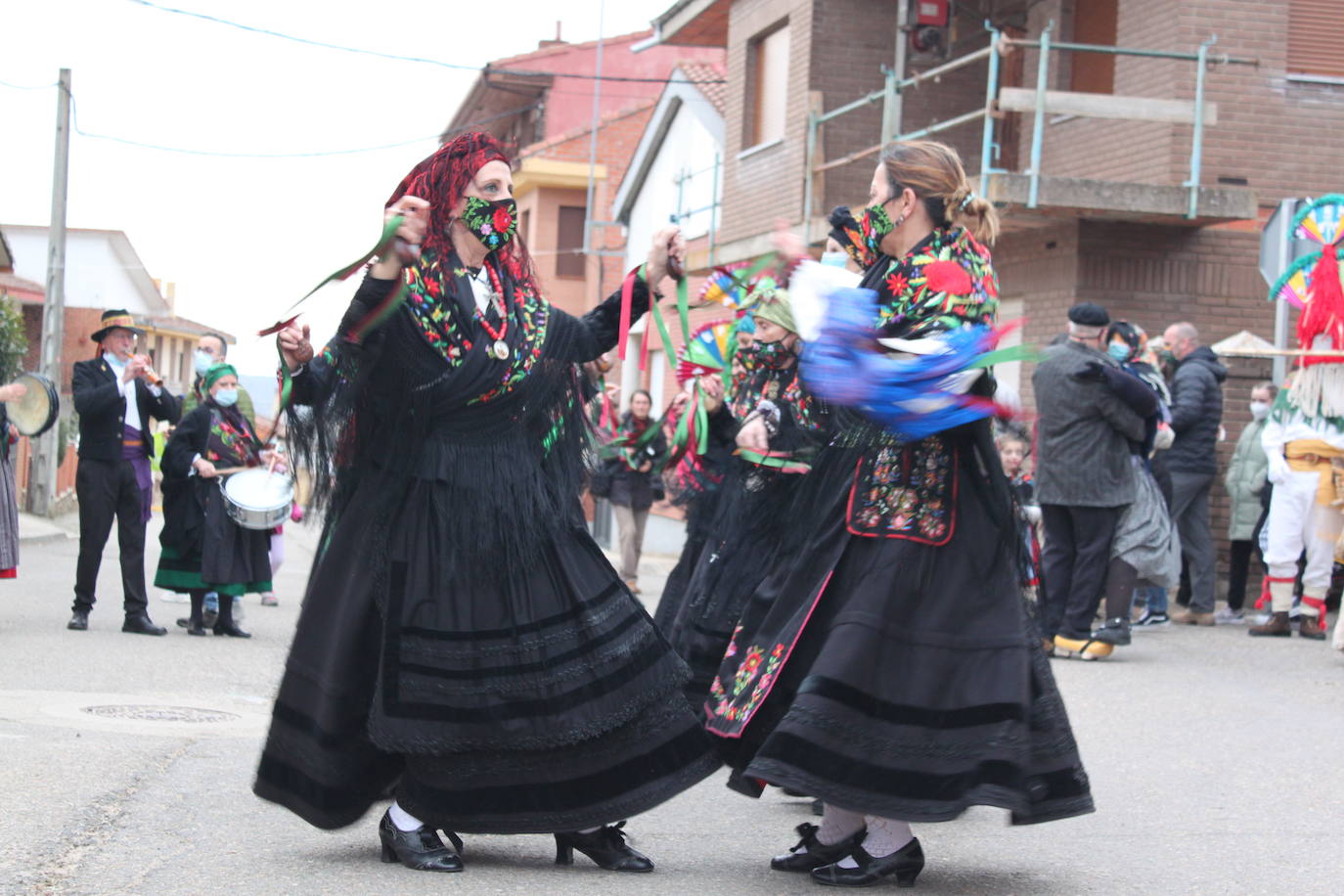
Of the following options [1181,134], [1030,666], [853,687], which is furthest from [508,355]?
[1181,134]

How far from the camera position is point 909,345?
4.71m

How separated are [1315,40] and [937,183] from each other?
1138 cm

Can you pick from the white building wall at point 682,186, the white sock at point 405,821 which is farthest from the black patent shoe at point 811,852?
the white building wall at point 682,186

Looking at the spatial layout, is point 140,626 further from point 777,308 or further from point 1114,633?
point 777,308

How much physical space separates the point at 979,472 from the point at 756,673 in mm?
842

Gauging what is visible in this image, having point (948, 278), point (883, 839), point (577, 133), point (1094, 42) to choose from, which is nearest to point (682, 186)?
point (1094, 42)

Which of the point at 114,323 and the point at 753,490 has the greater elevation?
the point at 114,323

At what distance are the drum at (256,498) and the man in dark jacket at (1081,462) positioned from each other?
4721 mm

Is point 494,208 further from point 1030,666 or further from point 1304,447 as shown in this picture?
point 1304,447

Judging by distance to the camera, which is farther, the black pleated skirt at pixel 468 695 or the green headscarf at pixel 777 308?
the green headscarf at pixel 777 308

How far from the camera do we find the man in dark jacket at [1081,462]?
10.4m

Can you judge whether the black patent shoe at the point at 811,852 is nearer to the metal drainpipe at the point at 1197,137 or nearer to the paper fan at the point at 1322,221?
the paper fan at the point at 1322,221

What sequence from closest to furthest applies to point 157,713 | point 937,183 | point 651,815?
point 937,183
point 651,815
point 157,713

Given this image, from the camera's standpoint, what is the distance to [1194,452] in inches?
512
